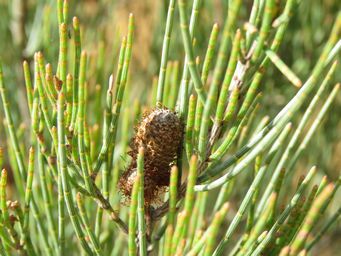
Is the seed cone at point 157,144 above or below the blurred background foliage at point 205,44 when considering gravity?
below

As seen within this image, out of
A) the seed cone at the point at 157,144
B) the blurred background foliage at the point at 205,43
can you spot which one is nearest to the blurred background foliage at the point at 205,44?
the blurred background foliage at the point at 205,43

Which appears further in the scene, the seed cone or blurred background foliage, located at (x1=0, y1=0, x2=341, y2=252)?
blurred background foliage, located at (x1=0, y1=0, x2=341, y2=252)

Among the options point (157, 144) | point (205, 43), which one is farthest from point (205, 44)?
point (157, 144)

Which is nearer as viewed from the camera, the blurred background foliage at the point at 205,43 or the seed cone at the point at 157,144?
the seed cone at the point at 157,144

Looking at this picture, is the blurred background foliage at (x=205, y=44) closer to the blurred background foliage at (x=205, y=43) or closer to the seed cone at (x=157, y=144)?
the blurred background foliage at (x=205, y=43)

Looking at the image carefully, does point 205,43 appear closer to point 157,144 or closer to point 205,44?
point 205,44

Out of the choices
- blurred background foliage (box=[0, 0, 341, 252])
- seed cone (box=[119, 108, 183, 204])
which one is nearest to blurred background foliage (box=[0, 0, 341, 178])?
blurred background foliage (box=[0, 0, 341, 252])

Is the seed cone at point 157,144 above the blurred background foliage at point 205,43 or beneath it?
beneath

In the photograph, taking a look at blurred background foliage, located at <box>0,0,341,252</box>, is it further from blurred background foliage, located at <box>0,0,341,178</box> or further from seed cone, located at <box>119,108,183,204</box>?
seed cone, located at <box>119,108,183,204</box>

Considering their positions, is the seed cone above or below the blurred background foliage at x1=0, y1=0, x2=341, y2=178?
below

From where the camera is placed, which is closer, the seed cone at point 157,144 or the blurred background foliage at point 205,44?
the seed cone at point 157,144
